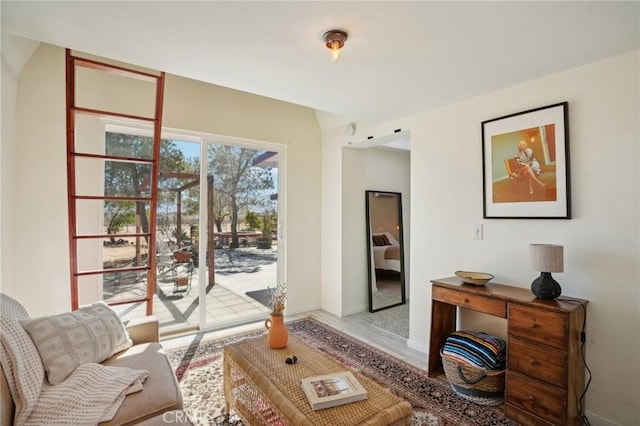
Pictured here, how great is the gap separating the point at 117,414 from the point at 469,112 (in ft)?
10.1

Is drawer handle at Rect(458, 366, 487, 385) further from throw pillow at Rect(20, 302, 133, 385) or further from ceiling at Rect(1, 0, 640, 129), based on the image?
throw pillow at Rect(20, 302, 133, 385)

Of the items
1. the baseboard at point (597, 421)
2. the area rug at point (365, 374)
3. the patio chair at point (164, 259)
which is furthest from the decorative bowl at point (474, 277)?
the patio chair at point (164, 259)

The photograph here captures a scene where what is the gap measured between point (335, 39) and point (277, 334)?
179 cm

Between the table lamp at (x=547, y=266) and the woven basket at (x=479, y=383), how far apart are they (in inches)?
24.6

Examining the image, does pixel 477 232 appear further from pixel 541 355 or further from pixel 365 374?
pixel 365 374

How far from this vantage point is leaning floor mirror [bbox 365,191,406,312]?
4.23 metres

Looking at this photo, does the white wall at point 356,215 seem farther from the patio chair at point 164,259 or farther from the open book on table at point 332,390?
the open book on table at point 332,390

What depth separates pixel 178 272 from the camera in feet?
10.9

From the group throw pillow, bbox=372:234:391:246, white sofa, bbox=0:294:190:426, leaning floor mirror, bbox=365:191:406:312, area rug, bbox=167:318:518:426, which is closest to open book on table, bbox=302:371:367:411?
white sofa, bbox=0:294:190:426

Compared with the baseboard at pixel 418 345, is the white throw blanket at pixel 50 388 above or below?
above

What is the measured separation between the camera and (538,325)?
74.8 inches

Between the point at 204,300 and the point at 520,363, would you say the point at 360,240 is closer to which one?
the point at 204,300

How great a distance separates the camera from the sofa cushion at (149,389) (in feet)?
4.48

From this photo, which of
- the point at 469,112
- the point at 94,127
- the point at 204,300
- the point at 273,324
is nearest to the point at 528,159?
the point at 469,112
